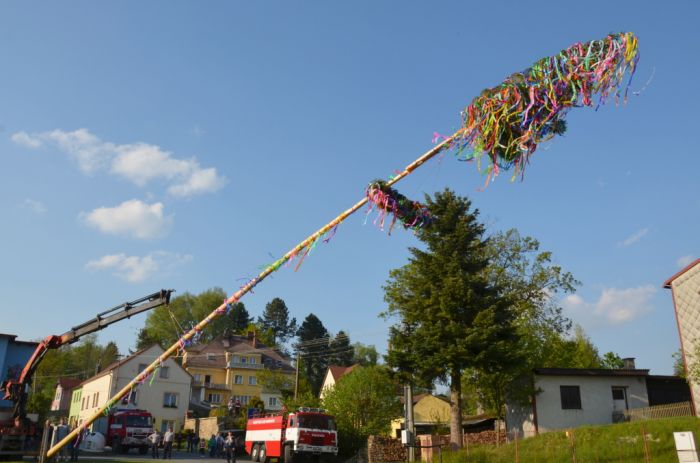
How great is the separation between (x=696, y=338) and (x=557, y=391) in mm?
8112

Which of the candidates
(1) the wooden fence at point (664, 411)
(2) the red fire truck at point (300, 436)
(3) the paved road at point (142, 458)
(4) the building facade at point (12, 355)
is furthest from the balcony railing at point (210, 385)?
(1) the wooden fence at point (664, 411)

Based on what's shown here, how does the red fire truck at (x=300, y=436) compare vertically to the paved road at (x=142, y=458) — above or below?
above

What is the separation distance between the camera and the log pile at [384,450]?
28.5 m

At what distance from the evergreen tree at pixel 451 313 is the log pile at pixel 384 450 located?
2.94 meters

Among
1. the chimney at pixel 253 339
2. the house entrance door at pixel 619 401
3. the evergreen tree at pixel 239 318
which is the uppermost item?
the evergreen tree at pixel 239 318

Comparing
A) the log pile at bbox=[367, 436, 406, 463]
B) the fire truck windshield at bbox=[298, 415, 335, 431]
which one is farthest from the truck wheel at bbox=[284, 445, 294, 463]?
the log pile at bbox=[367, 436, 406, 463]

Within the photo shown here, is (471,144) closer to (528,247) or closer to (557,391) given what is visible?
(557,391)

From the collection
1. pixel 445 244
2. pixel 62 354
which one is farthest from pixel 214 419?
pixel 62 354

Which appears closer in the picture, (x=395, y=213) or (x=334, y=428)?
(x=395, y=213)

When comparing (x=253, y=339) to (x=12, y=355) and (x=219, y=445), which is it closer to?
(x=219, y=445)

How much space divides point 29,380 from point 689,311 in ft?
90.4

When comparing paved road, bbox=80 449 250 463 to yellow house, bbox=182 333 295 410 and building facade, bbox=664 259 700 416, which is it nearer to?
building facade, bbox=664 259 700 416

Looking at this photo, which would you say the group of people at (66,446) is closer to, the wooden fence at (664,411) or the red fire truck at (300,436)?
the red fire truck at (300,436)

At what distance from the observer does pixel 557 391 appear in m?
31.3
